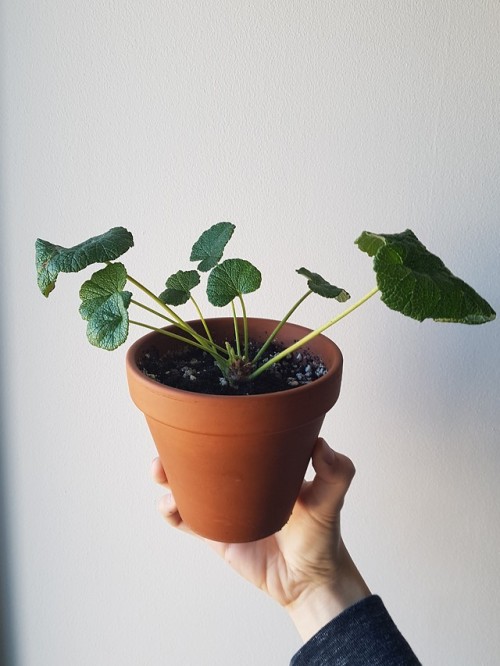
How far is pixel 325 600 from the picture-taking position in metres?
0.74

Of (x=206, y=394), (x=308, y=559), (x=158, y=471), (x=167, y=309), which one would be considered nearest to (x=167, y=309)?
(x=167, y=309)

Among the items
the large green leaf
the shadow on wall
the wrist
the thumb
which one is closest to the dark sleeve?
the wrist

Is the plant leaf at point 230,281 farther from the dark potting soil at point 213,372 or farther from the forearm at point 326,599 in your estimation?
the forearm at point 326,599

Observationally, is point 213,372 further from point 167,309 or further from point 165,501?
point 165,501

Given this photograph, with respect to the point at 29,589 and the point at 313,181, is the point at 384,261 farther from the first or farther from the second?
the point at 29,589

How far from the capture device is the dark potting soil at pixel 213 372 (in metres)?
0.60

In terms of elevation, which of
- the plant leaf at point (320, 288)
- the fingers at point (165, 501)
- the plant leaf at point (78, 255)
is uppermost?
the plant leaf at point (78, 255)

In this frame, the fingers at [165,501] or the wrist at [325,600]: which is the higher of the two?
the fingers at [165,501]

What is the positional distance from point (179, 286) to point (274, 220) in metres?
0.26

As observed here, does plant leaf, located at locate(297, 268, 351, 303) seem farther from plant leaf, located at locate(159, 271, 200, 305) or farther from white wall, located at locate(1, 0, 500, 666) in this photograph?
white wall, located at locate(1, 0, 500, 666)

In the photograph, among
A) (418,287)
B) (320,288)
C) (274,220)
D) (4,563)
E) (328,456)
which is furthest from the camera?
(4,563)

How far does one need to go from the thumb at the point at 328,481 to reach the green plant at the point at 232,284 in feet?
0.42

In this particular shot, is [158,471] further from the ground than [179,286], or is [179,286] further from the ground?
[179,286]

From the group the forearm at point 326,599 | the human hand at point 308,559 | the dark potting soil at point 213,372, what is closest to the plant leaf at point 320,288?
the dark potting soil at point 213,372
